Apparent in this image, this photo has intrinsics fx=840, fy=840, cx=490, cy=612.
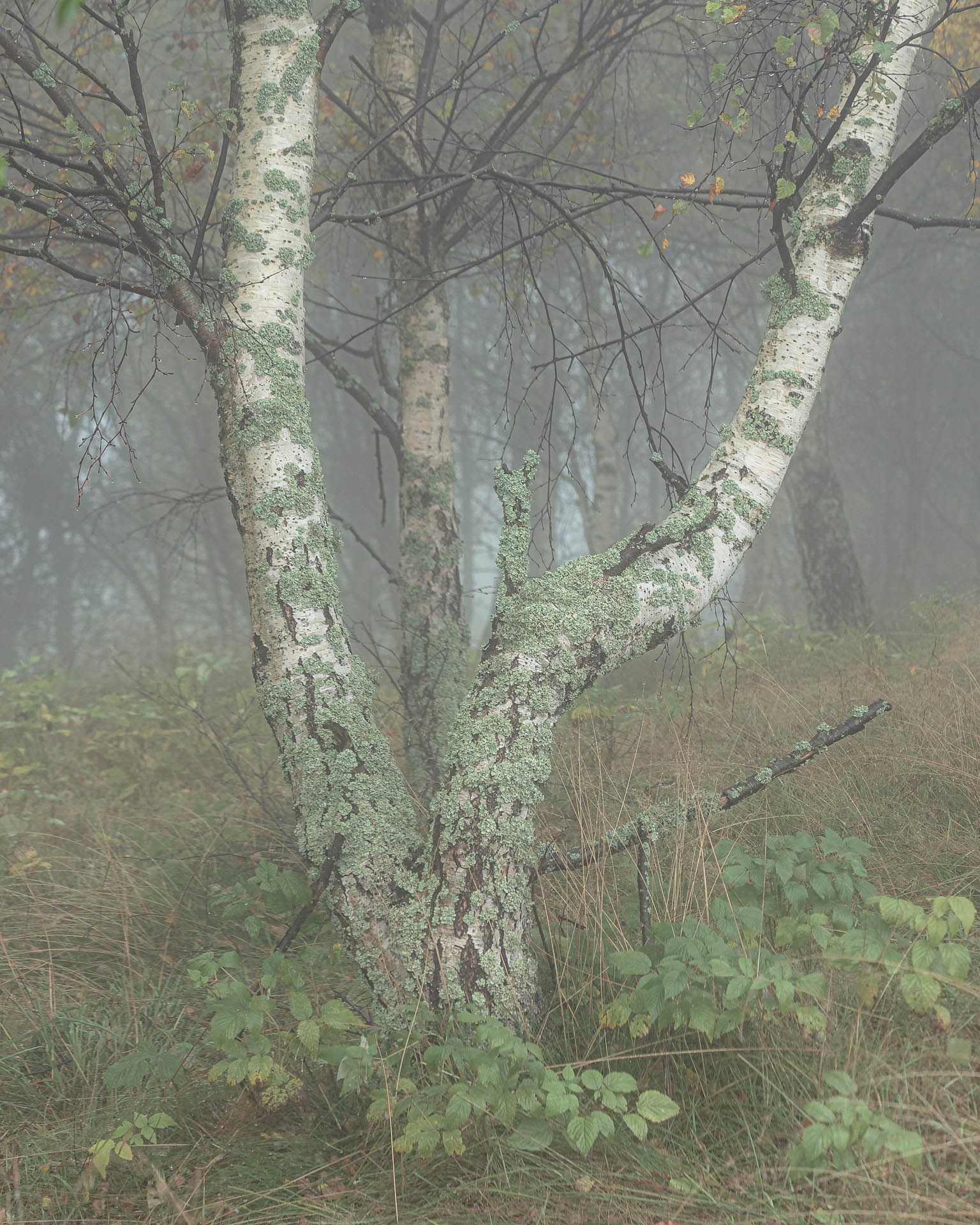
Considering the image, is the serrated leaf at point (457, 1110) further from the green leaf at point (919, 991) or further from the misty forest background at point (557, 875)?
the green leaf at point (919, 991)

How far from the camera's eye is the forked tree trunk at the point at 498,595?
2195mm

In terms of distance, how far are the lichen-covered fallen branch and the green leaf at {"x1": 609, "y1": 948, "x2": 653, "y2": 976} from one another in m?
0.37

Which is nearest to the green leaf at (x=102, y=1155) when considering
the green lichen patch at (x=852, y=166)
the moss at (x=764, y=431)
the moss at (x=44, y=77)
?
the moss at (x=764, y=431)

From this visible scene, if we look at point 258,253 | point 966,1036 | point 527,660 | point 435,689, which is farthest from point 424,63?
point 966,1036

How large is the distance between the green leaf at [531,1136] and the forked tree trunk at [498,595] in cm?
→ 34

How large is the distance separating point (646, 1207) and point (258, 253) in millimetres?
2605

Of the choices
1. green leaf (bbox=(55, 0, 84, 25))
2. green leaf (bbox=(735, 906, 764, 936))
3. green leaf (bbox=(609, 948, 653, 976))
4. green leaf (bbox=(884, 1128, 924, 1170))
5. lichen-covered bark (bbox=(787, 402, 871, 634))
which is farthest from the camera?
lichen-covered bark (bbox=(787, 402, 871, 634))

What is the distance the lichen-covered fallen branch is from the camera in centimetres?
241

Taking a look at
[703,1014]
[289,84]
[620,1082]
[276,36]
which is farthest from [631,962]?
[276,36]

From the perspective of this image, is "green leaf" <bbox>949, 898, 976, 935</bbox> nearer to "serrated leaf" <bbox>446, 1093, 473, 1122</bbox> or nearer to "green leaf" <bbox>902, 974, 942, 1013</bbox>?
"green leaf" <bbox>902, 974, 942, 1013</bbox>

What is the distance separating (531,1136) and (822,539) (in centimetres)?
783

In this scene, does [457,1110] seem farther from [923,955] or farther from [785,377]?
[785,377]

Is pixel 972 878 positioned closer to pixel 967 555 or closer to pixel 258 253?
pixel 258 253

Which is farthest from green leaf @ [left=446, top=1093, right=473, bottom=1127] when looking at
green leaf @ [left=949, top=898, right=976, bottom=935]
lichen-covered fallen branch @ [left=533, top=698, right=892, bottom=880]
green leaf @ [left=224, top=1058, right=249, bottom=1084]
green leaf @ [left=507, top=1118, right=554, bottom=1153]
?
green leaf @ [left=949, top=898, right=976, bottom=935]
